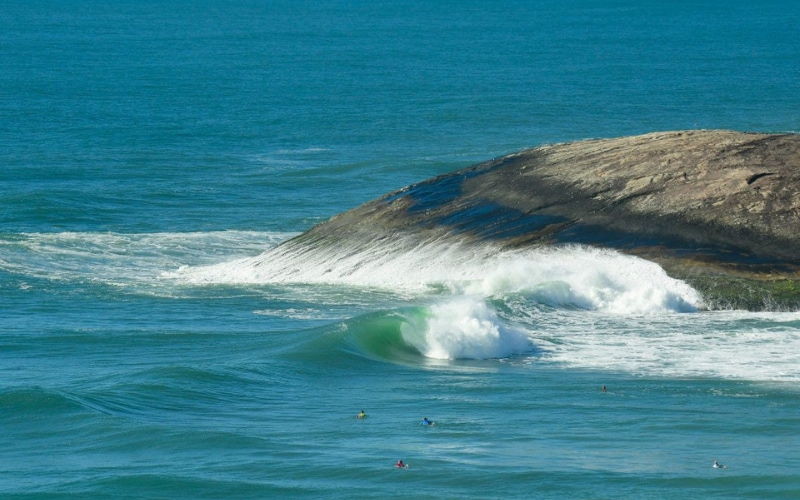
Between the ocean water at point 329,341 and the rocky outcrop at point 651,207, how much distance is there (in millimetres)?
646

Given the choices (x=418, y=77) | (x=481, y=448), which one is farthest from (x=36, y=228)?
(x=418, y=77)

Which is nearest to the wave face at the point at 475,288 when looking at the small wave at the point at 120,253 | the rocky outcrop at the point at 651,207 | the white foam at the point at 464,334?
the white foam at the point at 464,334

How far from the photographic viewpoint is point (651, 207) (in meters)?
36.0

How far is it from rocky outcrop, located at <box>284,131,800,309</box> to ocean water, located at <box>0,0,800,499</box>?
65 cm

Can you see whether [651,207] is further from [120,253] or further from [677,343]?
[120,253]

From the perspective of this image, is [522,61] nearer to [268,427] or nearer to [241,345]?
[241,345]

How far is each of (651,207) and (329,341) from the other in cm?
839

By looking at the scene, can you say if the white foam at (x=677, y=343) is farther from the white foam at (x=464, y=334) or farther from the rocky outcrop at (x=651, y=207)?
the rocky outcrop at (x=651, y=207)

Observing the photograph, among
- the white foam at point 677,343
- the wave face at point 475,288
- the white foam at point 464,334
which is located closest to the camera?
the white foam at point 677,343

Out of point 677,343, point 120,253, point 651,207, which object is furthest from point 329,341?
point 120,253

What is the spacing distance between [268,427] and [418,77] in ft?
262

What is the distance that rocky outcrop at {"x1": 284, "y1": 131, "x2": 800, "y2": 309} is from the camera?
3406 centimetres

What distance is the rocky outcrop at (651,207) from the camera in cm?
3406

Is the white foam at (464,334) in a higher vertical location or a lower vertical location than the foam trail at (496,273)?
lower
